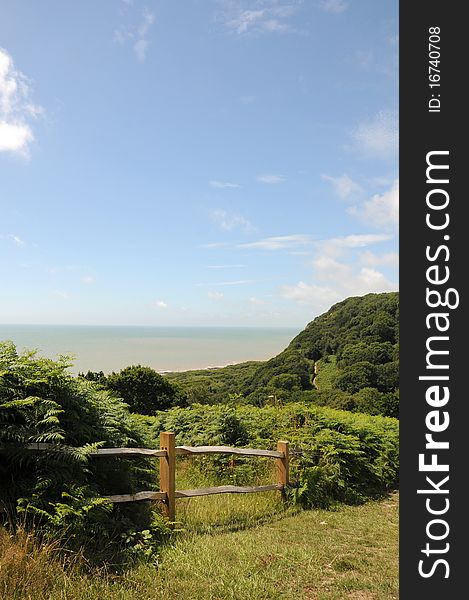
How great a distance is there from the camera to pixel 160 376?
2114cm

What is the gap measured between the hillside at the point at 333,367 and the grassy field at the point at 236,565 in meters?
12.7

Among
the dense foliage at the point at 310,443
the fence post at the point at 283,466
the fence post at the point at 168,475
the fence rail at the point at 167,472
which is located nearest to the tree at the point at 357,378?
the dense foliage at the point at 310,443

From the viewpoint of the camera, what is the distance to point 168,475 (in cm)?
642

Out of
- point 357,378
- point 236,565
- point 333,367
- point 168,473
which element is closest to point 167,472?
point 168,473

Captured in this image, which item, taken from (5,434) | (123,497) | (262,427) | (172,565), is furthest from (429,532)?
(262,427)

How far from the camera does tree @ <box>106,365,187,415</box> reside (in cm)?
2047

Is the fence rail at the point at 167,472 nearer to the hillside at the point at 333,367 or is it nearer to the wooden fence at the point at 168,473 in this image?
the wooden fence at the point at 168,473

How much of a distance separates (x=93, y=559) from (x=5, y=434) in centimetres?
154

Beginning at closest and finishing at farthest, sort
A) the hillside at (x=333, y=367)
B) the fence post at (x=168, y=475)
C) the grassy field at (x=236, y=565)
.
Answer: the grassy field at (x=236, y=565) → the fence post at (x=168, y=475) → the hillside at (x=333, y=367)

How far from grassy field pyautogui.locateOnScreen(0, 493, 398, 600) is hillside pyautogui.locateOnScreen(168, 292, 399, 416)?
1270 cm

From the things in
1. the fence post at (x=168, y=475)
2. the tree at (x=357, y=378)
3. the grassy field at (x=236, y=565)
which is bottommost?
the tree at (x=357, y=378)

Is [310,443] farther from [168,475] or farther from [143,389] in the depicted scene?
[143,389]

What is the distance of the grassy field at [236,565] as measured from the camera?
4.19 metres

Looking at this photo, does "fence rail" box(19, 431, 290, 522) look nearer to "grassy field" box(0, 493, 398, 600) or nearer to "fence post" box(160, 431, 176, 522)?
"fence post" box(160, 431, 176, 522)
